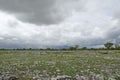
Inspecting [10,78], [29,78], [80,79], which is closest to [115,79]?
[80,79]

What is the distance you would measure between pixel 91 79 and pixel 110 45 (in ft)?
550

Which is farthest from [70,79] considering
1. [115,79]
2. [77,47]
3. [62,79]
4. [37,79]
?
[77,47]

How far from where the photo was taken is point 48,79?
12.0 metres

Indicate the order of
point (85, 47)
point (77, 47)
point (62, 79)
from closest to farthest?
point (62, 79) < point (85, 47) < point (77, 47)

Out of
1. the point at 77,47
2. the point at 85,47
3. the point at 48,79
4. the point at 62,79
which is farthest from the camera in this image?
the point at 77,47

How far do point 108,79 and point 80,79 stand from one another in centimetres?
202

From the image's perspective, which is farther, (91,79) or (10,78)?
(91,79)

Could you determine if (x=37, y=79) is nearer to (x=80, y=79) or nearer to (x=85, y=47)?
(x=80, y=79)

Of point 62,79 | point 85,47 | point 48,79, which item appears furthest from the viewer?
point 85,47

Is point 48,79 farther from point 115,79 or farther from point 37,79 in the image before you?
point 115,79

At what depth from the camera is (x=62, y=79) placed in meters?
11.2

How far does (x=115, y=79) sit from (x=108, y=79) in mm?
470

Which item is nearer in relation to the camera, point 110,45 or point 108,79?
point 108,79

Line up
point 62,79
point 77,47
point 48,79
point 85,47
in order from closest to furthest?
point 62,79 → point 48,79 → point 85,47 → point 77,47
